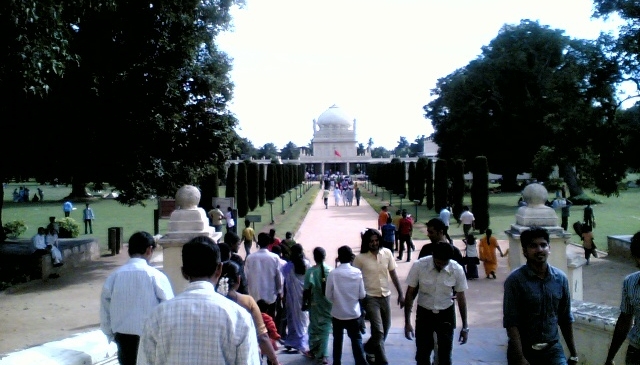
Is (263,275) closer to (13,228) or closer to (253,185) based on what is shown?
(13,228)

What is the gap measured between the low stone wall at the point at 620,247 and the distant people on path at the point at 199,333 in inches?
586

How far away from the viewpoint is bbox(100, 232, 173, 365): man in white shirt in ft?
14.9

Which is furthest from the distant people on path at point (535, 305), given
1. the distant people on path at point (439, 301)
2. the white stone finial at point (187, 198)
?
the white stone finial at point (187, 198)

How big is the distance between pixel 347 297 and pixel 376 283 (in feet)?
1.44

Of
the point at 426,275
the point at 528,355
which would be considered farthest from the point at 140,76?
the point at 528,355

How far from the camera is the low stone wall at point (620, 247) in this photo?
614 inches

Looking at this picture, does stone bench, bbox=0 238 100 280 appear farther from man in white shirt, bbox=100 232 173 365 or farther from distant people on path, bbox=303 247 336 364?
man in white shirt, bbox=100 232 173 365

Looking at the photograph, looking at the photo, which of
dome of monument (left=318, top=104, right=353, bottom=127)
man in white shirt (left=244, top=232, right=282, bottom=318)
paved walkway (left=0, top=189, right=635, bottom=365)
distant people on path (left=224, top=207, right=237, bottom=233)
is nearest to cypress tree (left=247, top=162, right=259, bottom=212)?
distant people on path (left=224, top=207, right=237, bottom=233)

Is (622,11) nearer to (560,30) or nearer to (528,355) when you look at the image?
(528,355)

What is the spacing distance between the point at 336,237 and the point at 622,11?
35.7 ft

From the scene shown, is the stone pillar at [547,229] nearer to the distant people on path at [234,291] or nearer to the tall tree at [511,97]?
the distant people on path at [234,291]

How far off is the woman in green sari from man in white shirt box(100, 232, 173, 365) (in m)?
2.37

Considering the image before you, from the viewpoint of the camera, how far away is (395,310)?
10.8 meters

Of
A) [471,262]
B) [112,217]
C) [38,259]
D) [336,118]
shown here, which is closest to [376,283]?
[471,262]
